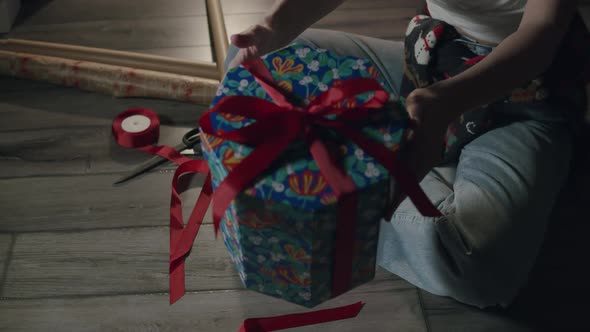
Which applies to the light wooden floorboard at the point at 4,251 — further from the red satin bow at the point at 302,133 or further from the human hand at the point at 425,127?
the human hand at the point at 425,127

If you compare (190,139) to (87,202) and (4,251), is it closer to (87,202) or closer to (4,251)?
(87,202)

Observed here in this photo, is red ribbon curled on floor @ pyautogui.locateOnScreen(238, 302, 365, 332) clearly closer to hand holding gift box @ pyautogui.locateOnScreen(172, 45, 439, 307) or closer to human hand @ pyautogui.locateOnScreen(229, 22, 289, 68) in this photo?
hand holding gift box @ pyautogui.locateOnScreen(172, 45, 439, 307)

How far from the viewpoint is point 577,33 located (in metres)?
1.00

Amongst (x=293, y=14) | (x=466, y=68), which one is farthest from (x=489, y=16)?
(x=293, y=14)

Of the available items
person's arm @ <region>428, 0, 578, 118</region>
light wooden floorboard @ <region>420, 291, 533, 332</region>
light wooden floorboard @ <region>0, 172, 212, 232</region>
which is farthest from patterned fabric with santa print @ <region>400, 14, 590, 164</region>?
light wooden floorboard @ <region>0, 172, 212, 232</region>

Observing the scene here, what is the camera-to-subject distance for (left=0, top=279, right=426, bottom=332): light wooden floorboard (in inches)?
37.4

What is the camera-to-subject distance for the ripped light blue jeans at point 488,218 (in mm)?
907

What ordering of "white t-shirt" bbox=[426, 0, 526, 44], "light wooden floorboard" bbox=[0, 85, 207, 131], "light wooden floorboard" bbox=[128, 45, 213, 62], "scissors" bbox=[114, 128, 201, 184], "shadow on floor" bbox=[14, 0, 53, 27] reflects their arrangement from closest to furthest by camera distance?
"white t-shirt" bbox=[426, 0, 526, 44] → "scissors" bbox=[114, 128, 201, 184] → "light wooden floorboard" bbox=[0, 85, 207, 131] → "light wooden floorboard" bbox=[128, 45, 213, 62] → "shadow on floor" bbox=[14, 0, 53, 27]

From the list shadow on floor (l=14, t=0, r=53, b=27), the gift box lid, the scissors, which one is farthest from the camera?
shadow on floor (l=14, t=0, r=53, b=27)

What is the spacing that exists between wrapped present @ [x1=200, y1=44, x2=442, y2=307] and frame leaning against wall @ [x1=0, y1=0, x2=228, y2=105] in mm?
596

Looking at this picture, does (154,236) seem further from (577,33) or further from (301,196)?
(577,33)

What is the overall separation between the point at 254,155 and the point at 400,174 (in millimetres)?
155

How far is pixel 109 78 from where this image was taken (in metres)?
1.37

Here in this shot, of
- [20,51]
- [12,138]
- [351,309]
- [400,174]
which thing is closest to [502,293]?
[351,309]
